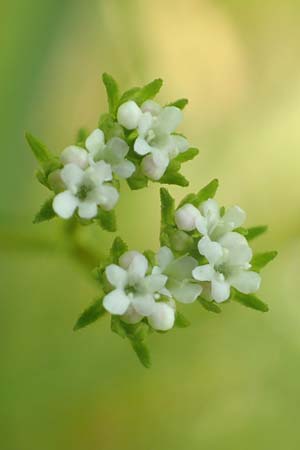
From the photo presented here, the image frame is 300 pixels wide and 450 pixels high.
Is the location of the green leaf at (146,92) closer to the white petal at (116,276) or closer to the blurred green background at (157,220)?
the white petal at (116,276)

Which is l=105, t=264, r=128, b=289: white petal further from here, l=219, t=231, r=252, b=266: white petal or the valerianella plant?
l=219, t=231, r=252, b=266: white petal

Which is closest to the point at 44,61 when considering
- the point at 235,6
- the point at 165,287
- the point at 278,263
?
the point at 235,6

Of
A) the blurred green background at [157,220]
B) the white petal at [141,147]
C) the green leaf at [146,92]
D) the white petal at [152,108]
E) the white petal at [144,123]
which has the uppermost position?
the green leaf at [146,92]

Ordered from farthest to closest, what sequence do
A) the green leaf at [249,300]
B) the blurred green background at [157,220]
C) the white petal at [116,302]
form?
the blurred green background at [157,220] → the green leaf at [249,300] → the white petal at [116,302]

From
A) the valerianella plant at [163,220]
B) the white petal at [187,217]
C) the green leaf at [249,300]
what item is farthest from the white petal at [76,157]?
the green leaf at [249,300]

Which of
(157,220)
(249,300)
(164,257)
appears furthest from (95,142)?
(157,220)

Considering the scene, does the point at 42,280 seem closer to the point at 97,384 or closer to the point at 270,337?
the point at 97,384

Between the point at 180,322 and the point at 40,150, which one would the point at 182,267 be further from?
the point at 40,150
